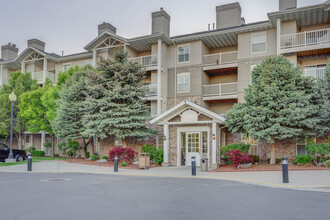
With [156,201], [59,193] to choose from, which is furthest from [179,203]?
[59,193]

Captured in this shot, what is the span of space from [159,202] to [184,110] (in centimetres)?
1232

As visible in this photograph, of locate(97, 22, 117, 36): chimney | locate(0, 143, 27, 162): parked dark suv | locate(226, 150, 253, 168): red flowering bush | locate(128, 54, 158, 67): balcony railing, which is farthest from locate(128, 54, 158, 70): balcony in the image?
locate(0, 143, 27, 162): parked dark suv

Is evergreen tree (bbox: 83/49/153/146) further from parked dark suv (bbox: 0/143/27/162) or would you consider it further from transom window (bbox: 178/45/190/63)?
parked dark suv (bbox: 0/143/27/162)

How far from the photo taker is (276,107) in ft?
57.1

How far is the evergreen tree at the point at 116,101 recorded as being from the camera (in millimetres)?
20797

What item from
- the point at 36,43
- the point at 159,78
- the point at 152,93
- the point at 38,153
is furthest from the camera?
the point at 36,43

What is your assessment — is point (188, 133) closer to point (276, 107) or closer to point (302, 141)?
point (276, 107)

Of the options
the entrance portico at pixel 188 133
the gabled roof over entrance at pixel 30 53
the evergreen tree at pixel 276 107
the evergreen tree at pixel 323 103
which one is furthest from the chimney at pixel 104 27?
the evergreen tree at pixel 323 103

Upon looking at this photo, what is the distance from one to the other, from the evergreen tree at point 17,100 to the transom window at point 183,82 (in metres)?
15.3

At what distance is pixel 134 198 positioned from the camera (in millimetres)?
8547

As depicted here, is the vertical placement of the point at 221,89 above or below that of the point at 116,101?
above

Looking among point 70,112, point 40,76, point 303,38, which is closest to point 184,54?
point 303,38

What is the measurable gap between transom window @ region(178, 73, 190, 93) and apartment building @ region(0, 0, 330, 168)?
86 millimetres

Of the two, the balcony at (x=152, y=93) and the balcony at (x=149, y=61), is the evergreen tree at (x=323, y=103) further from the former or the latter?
the balcony at (x=149, y=61)
